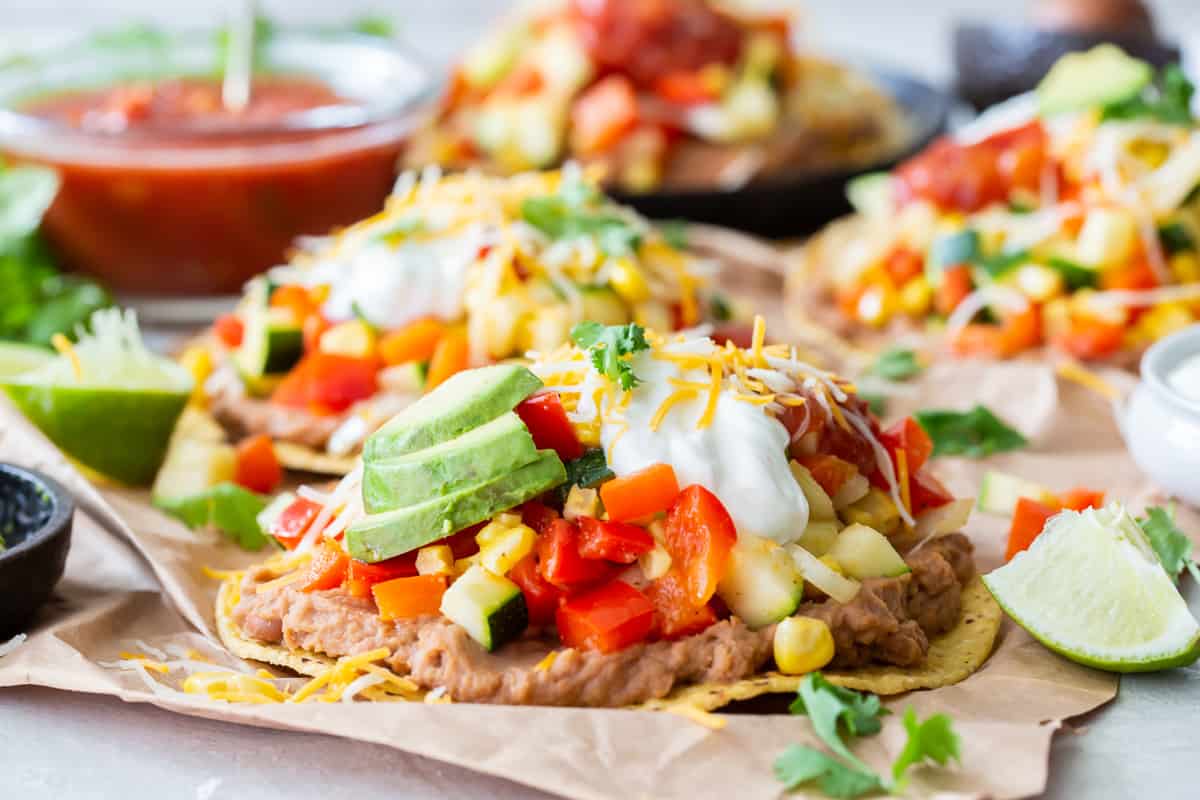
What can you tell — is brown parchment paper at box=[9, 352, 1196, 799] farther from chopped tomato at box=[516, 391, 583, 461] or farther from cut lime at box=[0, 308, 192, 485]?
chopped tomato at box=[516, 391, 583, 461]

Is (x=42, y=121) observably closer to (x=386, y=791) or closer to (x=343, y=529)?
(x=343, y=529)

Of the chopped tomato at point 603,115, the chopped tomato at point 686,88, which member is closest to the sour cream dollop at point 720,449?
the chopped tomato at point 603,115

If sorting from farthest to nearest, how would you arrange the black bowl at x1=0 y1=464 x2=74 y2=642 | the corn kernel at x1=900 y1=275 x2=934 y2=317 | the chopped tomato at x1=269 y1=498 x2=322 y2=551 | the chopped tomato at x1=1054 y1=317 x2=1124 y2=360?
the corn kernel at x1=900 y1=275 x2=934 y2=317 < the chopped tomato at x1=1054 y1=317 x2=1124 y2=360 < the chopped tomato at x1=269 y1=498 x2=322 y2=551 < the black bowl at x1=0 y1=464 x2=74 y2=642

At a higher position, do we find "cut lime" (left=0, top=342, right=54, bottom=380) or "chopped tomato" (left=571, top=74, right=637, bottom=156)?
"chopped tomato" (left=571, top=74, right=637, bottom=156)

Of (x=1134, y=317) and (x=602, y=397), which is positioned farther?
(x=1134, y=317)

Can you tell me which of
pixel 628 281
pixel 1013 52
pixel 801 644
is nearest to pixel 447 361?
pixel 628 281

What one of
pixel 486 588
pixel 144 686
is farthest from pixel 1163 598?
pixel 144 686

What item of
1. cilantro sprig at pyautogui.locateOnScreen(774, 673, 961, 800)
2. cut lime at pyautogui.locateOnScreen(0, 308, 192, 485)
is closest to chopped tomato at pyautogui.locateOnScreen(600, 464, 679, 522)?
cilantro sprig at pyautogui.locateOnScreen(774, 673, 961, 800)
